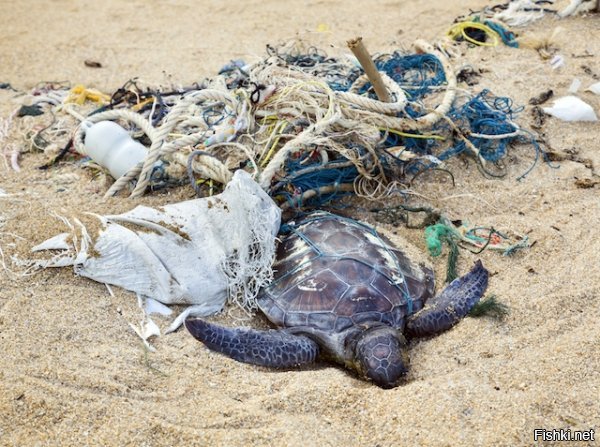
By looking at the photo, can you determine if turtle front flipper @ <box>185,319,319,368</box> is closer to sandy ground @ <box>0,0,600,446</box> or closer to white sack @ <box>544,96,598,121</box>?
sandy ground @ <box>0,0,600,446</box>

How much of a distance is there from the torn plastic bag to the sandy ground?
94mm

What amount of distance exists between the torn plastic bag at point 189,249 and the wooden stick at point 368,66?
2.58ft

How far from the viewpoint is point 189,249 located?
262cm

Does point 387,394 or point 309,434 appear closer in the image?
point 309,434

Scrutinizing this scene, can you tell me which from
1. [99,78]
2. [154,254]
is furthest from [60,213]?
[99,78]

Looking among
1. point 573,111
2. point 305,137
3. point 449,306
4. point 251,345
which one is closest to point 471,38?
point 573,111

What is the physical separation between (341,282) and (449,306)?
17.1 inches

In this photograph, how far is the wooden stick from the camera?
2.90 metres

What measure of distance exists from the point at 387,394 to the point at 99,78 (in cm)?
390

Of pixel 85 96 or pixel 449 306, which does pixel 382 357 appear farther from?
pixel 85 96

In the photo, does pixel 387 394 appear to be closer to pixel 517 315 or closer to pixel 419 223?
pixel 517 315

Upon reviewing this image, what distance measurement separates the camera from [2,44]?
5777mm

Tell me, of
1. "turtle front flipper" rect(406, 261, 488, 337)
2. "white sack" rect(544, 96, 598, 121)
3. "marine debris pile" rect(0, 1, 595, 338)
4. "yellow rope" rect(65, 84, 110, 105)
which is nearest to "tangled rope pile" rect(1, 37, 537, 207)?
"marine debris pile" rect(0, 1, 595, 338)

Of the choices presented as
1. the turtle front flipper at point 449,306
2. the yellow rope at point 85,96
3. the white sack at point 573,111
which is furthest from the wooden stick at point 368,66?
the yellow rope at point 85,96
